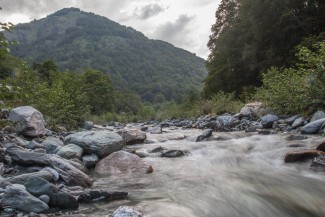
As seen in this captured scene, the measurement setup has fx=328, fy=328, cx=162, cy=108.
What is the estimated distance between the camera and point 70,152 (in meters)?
7.19

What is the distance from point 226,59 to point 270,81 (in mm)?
19369

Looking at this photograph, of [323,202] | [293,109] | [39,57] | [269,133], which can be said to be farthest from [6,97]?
[39,57]

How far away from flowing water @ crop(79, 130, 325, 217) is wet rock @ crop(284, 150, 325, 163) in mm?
207

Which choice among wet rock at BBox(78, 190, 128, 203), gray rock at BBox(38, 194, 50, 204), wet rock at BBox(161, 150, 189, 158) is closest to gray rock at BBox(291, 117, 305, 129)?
wet rock at BBox(161, 150, 189, 158)

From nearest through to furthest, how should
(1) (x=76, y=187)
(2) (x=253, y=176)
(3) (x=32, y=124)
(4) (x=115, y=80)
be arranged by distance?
(1) (x=76, y=187) < (2) (x=253, y=176) < (3) (x=32, y=124) < (4) (x=115, y=80)

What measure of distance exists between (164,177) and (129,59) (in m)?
147

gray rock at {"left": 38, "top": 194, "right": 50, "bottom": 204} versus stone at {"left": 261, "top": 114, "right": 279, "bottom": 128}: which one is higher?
stone at {"left": 261, "top": 114, "right": 279, "bottom": 128}

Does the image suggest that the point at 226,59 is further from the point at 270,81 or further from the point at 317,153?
the point at 317,153

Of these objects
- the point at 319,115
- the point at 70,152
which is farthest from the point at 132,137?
the point at 319,115

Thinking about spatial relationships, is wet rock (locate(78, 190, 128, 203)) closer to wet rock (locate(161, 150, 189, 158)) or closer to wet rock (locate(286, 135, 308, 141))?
wet rock (locate(161, 150, 189, 158))

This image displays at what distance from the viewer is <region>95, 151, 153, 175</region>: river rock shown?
6.75 metres

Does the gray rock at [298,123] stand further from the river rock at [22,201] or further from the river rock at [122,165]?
the river rock at [22,201]

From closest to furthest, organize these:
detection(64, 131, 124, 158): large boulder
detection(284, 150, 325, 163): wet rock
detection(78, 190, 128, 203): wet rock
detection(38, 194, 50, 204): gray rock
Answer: detection(38, 194, 50, 204): gray rock → detection(78, 190, 128, 203): wet rock → detection(284, 150, 325, 163): wet rock → detection(64, 131, 124, 158): large boulder

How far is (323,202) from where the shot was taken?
176 inches
